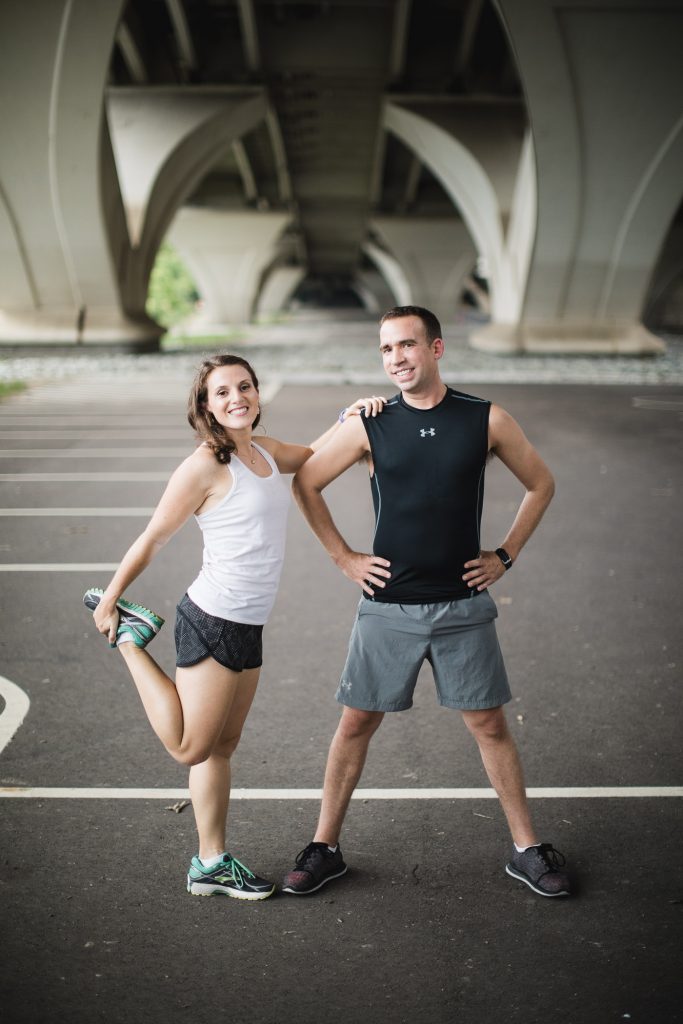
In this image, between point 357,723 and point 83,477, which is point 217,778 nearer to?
point 357,723

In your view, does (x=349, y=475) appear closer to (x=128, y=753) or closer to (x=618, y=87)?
(x=128, y=753)

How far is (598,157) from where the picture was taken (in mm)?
23953

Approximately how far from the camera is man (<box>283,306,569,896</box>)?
312 centimetres

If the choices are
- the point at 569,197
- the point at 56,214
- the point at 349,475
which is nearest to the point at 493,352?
the point at 569,197

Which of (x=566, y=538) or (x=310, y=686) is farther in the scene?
(x=566, y=538)

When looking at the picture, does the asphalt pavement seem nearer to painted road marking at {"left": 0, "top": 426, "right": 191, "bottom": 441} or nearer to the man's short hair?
the man's short hair

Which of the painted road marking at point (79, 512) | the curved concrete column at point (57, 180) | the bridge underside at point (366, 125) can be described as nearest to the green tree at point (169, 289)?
the bridge underside at point (366, 125)

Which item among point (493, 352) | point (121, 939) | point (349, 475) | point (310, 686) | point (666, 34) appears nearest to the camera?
point (121, 939)

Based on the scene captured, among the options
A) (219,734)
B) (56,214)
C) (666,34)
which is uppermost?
(666,34)

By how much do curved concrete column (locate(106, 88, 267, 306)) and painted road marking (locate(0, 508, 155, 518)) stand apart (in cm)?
2065

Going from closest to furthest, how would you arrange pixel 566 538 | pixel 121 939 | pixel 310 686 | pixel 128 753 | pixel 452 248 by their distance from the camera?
pixel 121 939 < pixel 128 753 < pixel 310 686 < pixel 566 538 < pixel 452 248

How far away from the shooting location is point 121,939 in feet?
9.73

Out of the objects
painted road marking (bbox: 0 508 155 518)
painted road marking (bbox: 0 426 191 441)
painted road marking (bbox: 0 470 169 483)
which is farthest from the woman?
painted road marking (bbox: 0 426 191 441)

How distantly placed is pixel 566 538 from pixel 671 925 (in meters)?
5.36
